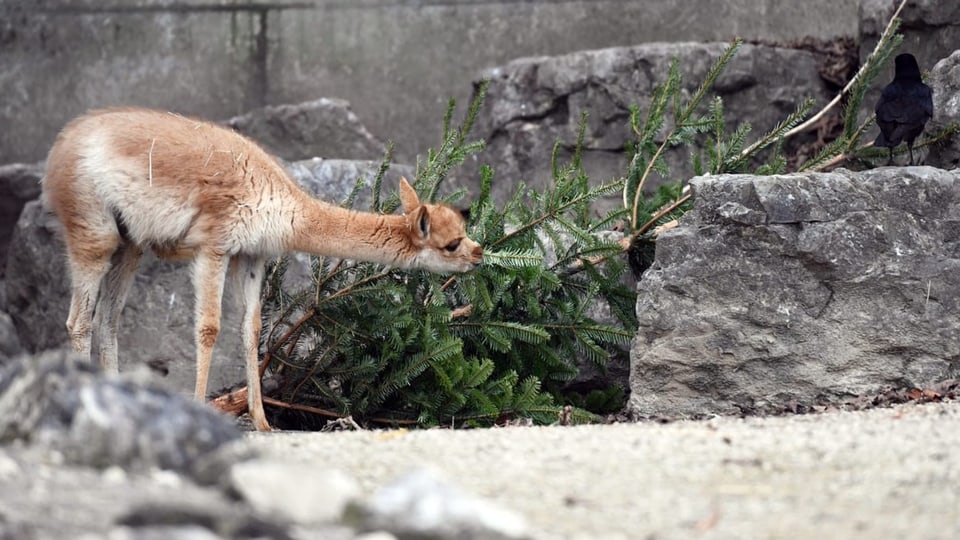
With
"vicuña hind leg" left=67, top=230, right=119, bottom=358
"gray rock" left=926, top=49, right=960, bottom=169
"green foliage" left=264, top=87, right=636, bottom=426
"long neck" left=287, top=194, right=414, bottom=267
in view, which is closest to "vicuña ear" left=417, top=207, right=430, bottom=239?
"long neck" left=287, top=194, right=414, bottom=267

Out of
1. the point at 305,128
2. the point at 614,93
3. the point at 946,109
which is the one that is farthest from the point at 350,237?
the point at 946,109

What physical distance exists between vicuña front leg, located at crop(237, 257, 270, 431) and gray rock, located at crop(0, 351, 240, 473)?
300 centimetres

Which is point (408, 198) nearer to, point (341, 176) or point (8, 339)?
point (341, 176)

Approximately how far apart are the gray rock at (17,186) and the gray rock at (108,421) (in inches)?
263

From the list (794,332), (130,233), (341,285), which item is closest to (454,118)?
(341,285)

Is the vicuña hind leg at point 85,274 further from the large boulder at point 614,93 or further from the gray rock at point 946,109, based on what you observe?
the gray rock at point 946,109

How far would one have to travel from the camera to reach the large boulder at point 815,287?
6.74 metres

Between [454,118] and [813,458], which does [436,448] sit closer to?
[813,458]

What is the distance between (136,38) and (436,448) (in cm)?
714

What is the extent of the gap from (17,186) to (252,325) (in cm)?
424

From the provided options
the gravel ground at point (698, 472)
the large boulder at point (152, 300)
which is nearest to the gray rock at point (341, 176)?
the large boulder at point (152, 300)

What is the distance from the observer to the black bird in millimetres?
7309

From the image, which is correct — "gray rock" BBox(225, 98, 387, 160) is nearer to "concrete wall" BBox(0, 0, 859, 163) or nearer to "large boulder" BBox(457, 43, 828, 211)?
"concrete wall" BBox(0, 0, 859, 163)

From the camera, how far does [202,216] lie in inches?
280
